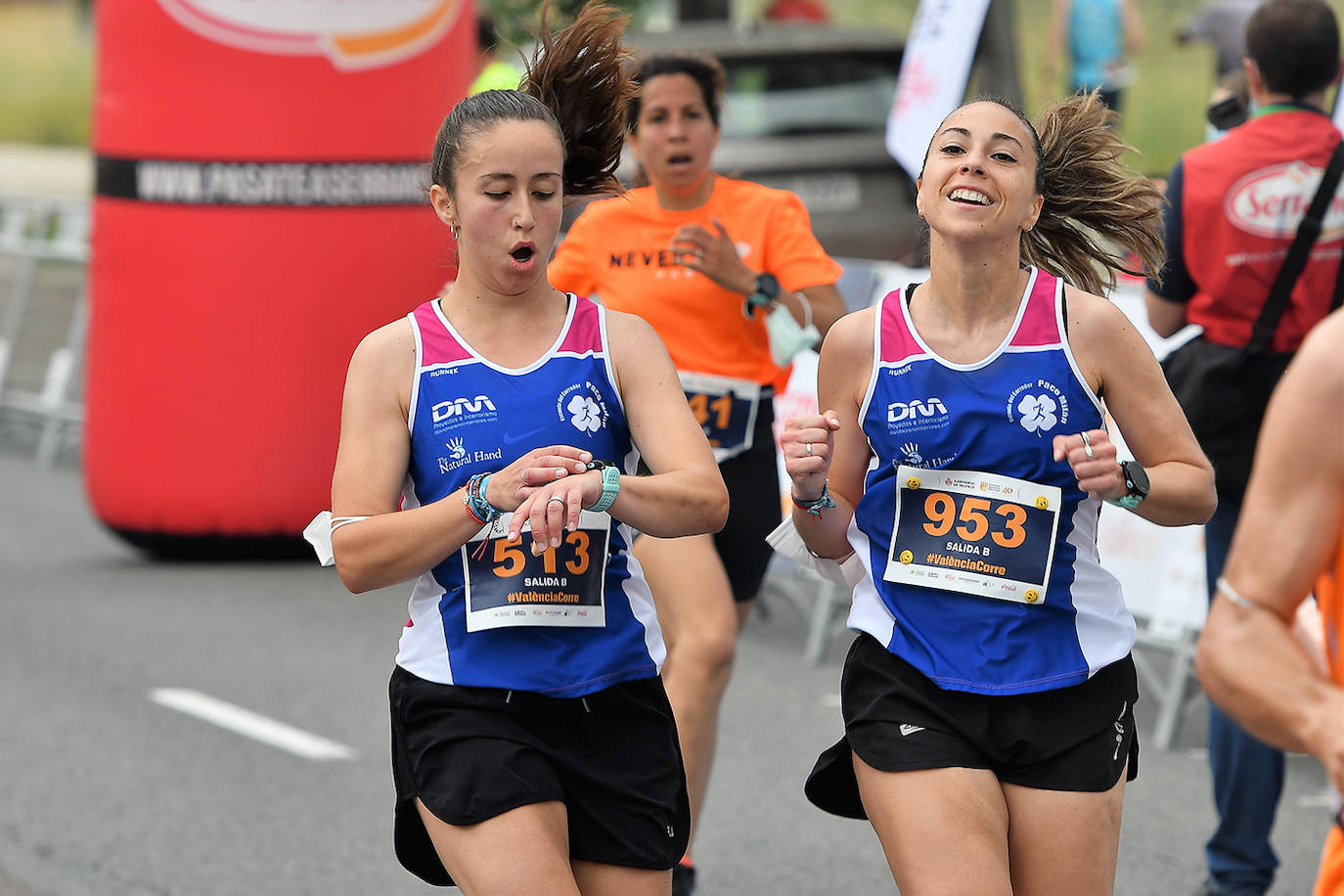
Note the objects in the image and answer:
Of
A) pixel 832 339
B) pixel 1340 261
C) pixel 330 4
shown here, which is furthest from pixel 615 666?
pixel 330 4

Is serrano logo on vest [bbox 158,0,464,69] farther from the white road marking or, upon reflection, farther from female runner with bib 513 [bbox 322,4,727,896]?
female runner with bib 513 [bbox 322,4,727,896]

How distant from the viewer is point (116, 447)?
9.12m

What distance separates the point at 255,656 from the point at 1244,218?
4412mm

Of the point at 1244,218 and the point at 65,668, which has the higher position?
the point at 1244,218

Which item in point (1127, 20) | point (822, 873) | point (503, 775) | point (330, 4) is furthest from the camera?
point (1127, 20)

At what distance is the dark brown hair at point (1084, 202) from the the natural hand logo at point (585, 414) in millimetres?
989

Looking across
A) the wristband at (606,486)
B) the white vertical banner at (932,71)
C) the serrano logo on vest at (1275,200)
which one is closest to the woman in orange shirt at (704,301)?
the serrano logo on vest at (1275,200)

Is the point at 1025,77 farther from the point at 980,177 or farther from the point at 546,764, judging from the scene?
the point at 546,764

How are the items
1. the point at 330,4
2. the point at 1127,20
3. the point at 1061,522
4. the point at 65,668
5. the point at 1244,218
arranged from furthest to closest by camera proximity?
the point at 1127,20, the point at 330,4, the point at 65,668, the point at 1244,218, the point at 1061,522

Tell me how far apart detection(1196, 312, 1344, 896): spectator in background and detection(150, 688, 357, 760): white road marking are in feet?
15.0

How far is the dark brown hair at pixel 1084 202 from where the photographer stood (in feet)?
12.0

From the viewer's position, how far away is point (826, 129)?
1069cm

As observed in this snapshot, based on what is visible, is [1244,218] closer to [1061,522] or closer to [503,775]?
[1061,522]

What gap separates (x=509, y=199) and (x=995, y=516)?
38.5 inches
